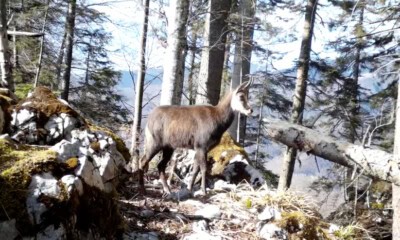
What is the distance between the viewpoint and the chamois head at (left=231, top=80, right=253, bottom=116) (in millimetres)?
6613

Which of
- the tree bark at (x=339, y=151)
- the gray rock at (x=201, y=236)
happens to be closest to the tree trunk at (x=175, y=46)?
the tree bark at (x=339, y=151)

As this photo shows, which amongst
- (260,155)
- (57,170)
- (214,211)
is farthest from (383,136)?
(57,170)

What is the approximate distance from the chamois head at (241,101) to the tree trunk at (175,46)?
4.67 ft

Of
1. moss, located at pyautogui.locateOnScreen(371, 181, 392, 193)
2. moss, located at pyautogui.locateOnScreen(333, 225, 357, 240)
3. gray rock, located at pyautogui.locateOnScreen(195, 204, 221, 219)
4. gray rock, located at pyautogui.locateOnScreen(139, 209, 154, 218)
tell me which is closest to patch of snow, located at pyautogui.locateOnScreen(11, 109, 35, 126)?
gray rock, located at pyautogui.locateOnScreen(139, 209, 154, 218)

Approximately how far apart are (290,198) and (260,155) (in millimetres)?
17631

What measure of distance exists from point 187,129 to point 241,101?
963 millimetres

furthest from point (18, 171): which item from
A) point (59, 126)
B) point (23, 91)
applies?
point (23, 91)

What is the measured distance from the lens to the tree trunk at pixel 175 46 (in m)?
7.61

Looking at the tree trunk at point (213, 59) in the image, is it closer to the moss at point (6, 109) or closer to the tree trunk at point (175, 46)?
the tree trunk at point (175, 46)

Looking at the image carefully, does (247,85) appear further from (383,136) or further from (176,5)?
(383,136)

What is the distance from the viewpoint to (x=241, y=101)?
6.66 metres

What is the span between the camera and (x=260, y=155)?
2278 centimetres

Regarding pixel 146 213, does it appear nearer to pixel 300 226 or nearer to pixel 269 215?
pixel 269 215

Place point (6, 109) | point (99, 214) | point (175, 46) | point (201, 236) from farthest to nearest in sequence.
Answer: point (175, 46)
point (6, 109)
point (201, 236)
point (99, 214)
